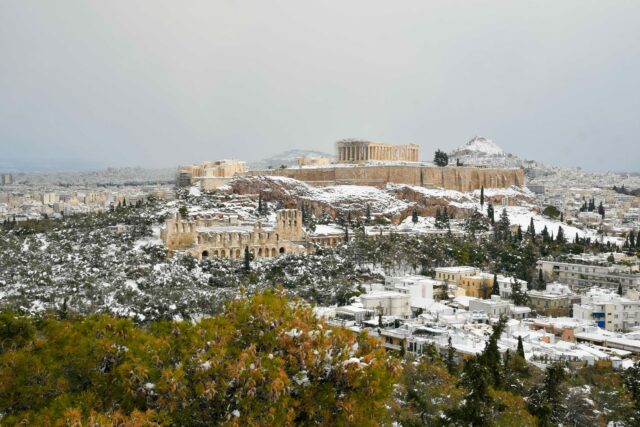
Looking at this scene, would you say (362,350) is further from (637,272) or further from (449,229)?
(449,229)

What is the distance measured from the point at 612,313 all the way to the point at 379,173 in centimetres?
4144

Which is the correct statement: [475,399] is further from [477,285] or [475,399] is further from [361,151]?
[361,151]

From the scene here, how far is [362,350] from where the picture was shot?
13055mm

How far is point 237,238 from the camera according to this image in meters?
53.1

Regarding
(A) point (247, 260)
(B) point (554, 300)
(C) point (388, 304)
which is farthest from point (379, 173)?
(C) point (388, 304)

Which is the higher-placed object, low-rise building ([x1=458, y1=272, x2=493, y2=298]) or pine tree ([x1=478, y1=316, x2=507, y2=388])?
pine tree ([x1=478, y1=316, x2=507, y2=388])

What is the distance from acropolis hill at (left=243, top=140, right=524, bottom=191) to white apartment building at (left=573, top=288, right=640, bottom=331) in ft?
129

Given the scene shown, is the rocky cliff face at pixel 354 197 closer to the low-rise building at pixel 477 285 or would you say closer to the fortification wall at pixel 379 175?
the fortification wall at pixel 379 175

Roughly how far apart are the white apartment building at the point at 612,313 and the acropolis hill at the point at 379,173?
39386mm

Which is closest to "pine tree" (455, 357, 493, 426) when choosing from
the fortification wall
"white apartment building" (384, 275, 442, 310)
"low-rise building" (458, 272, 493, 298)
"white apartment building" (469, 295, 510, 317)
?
"white apartment building" (469, 295, 510, 317)

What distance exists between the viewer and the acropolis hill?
80.1m

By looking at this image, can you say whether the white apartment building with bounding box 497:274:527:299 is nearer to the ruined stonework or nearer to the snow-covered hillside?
the ruined stonework

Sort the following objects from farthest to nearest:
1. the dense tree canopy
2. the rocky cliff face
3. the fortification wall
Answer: the fortification wall < the rocky cliff face < the dense tree canopy

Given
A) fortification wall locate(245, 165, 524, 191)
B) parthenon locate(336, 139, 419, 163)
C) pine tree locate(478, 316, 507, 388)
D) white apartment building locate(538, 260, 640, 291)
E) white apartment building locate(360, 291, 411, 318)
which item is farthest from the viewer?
parthenon locate(336, 139, 419, 163)
